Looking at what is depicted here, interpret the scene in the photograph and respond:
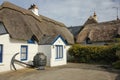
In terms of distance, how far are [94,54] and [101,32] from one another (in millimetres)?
7579

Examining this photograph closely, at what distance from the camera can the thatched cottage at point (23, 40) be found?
1697 cm

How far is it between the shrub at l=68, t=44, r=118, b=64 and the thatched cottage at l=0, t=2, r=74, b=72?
154 inches

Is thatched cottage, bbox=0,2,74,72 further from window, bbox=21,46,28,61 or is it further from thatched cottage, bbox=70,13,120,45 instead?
thatched cottage, bbox=70,13,120,45

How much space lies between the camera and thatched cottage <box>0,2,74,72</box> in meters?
17.0

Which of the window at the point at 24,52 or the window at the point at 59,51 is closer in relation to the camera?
the window at the point at 24,52

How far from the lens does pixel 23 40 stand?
62.4 feet

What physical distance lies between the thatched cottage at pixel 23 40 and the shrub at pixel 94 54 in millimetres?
3904

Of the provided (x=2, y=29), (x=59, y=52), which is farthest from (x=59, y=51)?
(x=2, y=29)

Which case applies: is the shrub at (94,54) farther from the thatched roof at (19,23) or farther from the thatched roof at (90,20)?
the thatched roof at (90,20)

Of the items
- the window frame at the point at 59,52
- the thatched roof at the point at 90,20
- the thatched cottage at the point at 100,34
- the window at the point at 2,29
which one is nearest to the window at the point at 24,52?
the window at the point at 2,29

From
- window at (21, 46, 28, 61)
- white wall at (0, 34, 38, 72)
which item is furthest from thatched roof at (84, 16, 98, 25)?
white wall at (0, 34, 38, 72)

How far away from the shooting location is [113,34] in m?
30.3

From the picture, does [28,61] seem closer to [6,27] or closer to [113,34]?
[6,27]

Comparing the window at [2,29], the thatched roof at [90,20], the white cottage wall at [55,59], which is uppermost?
the thatched roof at [90,20]
